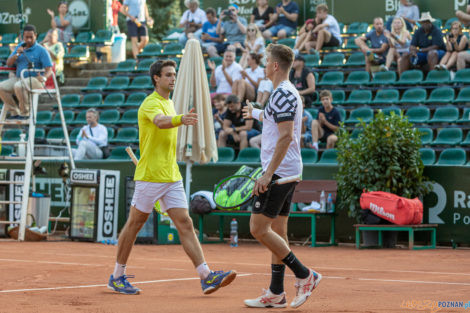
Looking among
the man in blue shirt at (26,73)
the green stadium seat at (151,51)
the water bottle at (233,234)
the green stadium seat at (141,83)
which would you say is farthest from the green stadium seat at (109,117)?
the water bottle at (233,234)

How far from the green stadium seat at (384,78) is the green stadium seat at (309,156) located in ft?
9.78

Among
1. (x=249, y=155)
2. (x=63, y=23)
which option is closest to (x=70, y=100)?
(x=63, y=23)

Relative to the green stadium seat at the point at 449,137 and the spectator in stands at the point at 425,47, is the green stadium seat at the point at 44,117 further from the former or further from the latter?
the green stadium seat at the point at 449,137

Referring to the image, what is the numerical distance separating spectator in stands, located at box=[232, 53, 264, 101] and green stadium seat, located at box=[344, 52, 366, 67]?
7.83 ft

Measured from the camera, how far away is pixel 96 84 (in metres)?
21.0

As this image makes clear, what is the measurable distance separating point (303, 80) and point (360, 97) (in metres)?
1.32

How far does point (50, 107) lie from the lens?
21.5 m

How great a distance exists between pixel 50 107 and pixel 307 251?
11460 millimetres

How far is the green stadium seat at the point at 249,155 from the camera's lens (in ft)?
47.9

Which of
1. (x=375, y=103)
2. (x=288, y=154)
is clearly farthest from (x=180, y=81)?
(x=288, y=154)

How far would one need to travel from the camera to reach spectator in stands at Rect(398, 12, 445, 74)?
16.3 m

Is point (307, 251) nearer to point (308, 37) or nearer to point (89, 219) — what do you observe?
point (89, 219)

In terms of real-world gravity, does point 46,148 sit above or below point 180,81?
below

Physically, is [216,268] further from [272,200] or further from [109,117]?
[109,117]
